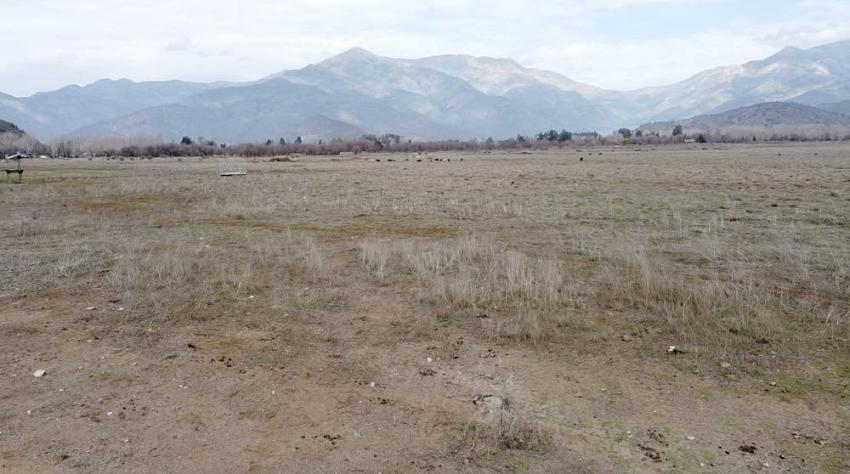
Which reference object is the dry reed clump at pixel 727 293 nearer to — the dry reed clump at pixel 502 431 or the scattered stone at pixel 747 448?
the scattered stone at pixel 747 448

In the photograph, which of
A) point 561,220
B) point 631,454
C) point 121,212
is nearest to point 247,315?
point 631,454

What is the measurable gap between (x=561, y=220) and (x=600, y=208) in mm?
3272

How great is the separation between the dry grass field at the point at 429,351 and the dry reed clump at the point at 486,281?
0.18 ft

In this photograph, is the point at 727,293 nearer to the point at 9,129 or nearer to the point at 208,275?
the point at 208,275

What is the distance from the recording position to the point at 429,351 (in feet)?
22.7

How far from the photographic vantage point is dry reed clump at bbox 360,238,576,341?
791 centimetres

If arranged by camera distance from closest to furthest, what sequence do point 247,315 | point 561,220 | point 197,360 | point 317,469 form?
point 317,469 < point 197,360 < point 247,315 < point 561,220

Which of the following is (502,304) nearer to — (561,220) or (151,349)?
(151,349)

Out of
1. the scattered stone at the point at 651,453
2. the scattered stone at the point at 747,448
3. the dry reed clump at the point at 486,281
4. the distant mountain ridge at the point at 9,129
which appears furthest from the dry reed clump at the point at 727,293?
the distant mountain ridge at the point at 9,129

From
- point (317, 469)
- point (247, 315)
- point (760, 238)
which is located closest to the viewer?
point (317, 469)

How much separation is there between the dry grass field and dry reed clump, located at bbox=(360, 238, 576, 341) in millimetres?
56

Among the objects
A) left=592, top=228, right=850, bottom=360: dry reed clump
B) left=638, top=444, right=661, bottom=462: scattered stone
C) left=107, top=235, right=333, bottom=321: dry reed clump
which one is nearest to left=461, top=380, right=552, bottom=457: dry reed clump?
left=638, top=444, right=661, bottom=462: scattered stone

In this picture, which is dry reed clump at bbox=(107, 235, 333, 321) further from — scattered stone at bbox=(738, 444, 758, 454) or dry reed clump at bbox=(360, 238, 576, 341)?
scattered stone at bbox=(738, 444, 758, 454)

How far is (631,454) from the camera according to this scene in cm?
473
